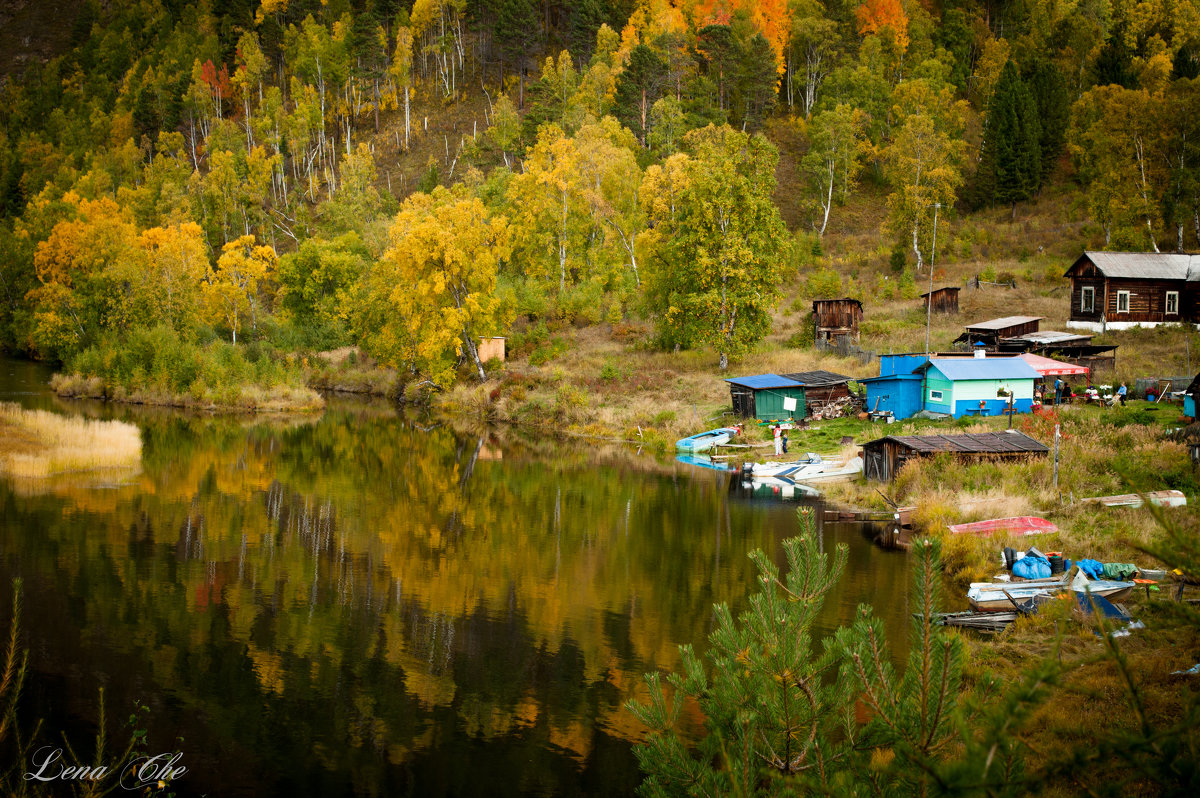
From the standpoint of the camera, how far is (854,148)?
80.4m

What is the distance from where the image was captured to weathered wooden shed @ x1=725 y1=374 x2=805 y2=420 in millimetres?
45625

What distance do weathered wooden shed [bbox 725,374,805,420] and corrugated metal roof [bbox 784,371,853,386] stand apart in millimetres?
565

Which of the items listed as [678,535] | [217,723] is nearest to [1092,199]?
[678,535]

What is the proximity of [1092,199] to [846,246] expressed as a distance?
61.3 ft

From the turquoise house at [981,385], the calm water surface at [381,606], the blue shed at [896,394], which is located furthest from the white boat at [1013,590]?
the blue shed at [896,394]

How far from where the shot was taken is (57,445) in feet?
124

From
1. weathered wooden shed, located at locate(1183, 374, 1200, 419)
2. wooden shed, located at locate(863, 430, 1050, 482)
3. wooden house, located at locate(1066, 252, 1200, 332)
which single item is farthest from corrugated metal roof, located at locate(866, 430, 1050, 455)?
wooden house, located at locate(1066, 252, 1200, 332)

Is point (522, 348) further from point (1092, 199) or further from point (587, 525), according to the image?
point (1092, 199)

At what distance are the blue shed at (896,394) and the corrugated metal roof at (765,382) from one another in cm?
370

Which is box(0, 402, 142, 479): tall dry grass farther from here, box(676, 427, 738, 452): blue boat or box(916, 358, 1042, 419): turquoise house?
box(916, 358, 1042, 419): turquoise house

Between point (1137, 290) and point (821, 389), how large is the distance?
22295 millimetres

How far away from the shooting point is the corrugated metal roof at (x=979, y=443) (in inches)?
1242

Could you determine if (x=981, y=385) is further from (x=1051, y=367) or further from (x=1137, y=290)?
(x=1137, y=290)
